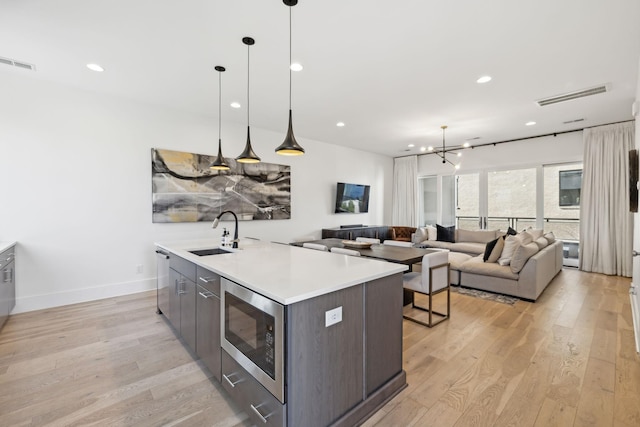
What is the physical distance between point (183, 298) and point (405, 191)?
23.2 feet

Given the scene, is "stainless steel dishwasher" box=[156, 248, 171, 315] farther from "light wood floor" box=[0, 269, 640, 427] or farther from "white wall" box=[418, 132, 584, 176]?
"white wall" box=[418, 132, 584, 176]

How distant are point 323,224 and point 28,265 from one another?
4920 mm

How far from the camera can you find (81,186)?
3.76 meters

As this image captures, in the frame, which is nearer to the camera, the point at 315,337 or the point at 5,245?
the point at 315,337

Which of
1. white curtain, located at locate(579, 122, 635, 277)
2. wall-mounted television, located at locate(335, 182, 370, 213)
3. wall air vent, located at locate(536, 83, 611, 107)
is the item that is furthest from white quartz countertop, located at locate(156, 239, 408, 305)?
white curtain, located at locate(579, 122, 635, 277)

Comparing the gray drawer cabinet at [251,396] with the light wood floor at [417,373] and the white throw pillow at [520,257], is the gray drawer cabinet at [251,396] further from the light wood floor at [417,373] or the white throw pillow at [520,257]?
the white throw pillow at [520,257]

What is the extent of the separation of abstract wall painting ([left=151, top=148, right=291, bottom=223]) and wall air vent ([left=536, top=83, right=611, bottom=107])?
442 cm

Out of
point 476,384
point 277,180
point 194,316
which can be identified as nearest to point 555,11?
point 476,384

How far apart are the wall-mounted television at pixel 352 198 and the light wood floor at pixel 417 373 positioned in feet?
13.2

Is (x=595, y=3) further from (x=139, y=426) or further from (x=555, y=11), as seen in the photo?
(x=139, y=426)

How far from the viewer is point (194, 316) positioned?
90.0 inches

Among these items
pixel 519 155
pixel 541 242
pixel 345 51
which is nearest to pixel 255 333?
pixel 345 51

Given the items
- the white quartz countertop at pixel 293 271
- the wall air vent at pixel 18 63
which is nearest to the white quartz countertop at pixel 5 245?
the white quartz countertop at pixel 293 271

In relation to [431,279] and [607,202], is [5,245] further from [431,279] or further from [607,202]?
[607,202]
